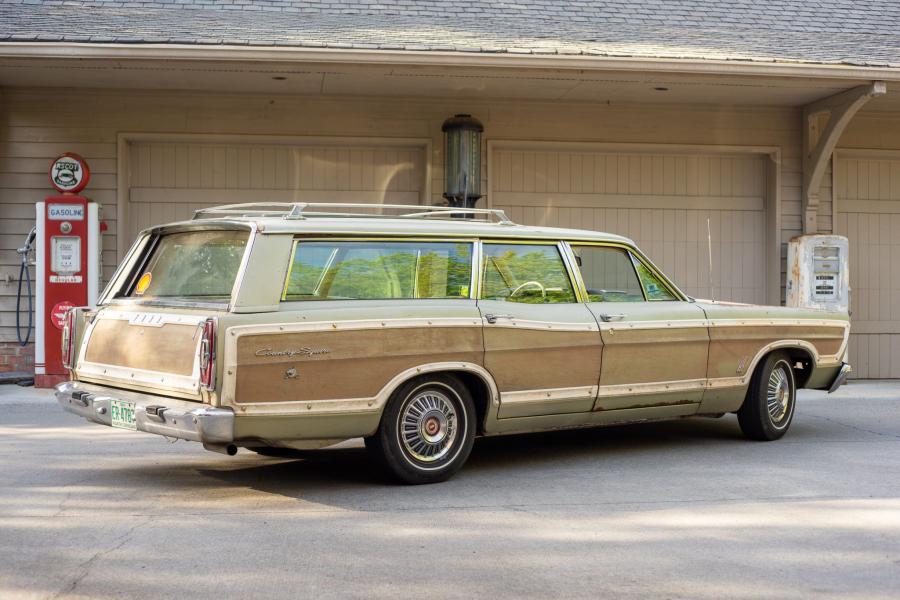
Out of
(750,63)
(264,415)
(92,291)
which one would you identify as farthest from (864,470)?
(92,291)

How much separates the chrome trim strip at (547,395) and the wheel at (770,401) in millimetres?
1625

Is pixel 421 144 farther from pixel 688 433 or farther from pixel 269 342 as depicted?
pixel 269 342

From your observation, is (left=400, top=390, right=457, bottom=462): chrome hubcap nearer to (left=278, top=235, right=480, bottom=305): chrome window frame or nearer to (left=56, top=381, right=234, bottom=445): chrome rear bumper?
(left=278, top=235, right=480, bottom=305): chrome window frame

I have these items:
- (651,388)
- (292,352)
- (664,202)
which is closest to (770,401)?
(651,388)

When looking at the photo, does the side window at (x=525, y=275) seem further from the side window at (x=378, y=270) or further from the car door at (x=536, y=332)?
the side window at (x=378, y=270)

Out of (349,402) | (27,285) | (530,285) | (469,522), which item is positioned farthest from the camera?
(27,285)

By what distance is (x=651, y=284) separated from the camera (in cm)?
777

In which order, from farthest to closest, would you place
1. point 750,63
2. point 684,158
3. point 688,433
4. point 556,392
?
point 684,158, point 750,63, point 688,433, point 556,392

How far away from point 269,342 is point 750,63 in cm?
708

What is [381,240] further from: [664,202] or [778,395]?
[664,202]

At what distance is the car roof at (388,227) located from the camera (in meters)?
6.20

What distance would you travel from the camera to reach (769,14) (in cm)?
1394

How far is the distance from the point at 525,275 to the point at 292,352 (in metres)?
1.85

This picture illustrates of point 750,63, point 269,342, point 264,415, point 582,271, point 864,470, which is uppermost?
point 750,63
